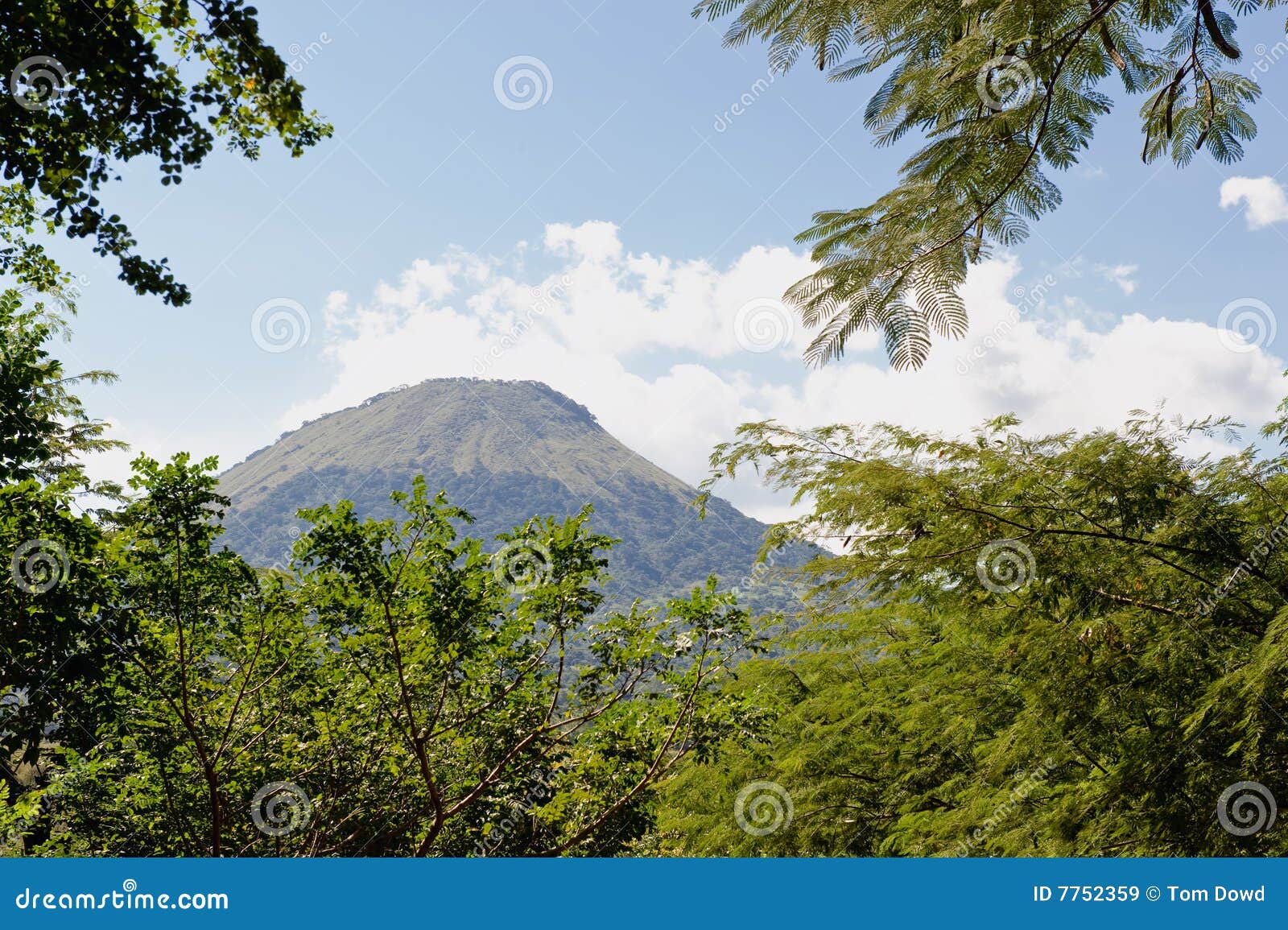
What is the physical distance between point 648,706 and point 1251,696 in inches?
136

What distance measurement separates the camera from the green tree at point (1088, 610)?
5.52 metres

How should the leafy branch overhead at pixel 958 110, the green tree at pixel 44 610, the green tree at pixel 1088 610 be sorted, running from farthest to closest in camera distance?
the green tree at pixel 1088 610 → the green tree at pixel 44 610 → the leafy branch overhead at pixel 958 110

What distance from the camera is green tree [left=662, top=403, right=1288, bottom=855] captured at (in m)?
5.52

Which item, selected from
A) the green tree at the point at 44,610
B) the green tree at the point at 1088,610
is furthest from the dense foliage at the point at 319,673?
the green tree at the point at 1088,610

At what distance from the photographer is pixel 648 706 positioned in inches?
205

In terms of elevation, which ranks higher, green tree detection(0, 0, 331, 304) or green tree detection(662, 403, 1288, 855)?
green tree detection(0, 0, 331, 304)

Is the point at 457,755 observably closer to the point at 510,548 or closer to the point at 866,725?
the point at 510,548

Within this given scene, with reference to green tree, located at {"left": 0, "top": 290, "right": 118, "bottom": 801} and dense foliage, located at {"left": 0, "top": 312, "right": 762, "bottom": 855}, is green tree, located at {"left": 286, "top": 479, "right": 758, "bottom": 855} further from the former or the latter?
green tree, located at {"left": 0, "top": 290, "right": 118, "bottom": 801}

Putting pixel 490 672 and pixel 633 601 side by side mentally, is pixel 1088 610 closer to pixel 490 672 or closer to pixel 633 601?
pixel 633 601

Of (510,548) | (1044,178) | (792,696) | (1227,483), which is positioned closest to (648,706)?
(510,548)

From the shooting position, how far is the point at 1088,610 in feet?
20.2

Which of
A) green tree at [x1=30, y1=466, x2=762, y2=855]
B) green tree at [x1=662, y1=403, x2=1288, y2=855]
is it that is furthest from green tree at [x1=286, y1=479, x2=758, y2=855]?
green tree at [x1=662, y1=403, x2=1288, y2=855]

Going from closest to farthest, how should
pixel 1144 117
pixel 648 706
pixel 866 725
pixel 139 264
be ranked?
pixel 1144 117 → pixel 139 264 → pixel 648 706 → pixel 866 725

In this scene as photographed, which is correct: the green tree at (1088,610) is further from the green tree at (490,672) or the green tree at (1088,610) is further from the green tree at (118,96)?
the green tree at (118,96)
